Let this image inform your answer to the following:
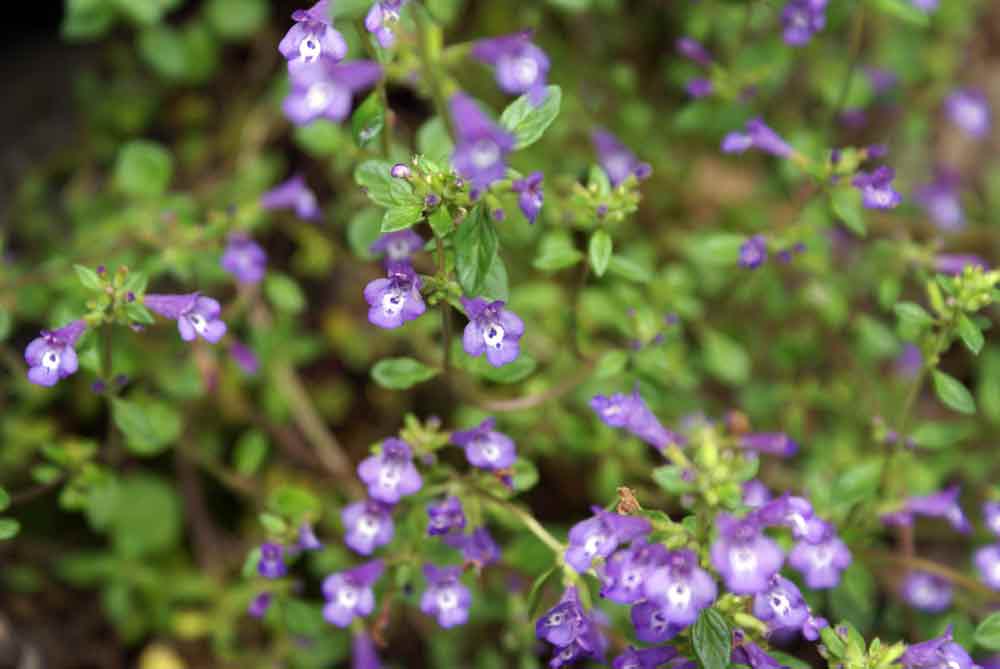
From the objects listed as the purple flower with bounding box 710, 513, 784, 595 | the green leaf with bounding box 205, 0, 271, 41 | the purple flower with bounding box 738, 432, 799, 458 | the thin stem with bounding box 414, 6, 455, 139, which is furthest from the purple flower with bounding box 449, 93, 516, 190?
the green leaf with bounding box 205, 0, 271, 41

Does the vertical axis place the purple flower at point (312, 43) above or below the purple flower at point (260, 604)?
above

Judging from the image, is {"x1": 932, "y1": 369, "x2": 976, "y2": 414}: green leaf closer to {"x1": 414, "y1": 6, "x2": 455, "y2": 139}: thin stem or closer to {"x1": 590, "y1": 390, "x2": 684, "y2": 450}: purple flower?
{"x1": 590, "y1": 390, "x2": 684, "y2": 450}: purple flower

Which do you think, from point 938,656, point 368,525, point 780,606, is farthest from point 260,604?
point 938,656

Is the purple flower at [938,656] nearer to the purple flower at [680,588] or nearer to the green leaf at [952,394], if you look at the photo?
the green leaf at [952,394]

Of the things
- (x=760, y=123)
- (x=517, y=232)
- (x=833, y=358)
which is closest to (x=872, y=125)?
(x=833, y=358)

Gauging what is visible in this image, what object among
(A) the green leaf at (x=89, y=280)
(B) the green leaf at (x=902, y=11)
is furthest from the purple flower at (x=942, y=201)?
(A) the green leaf at (x=89, y=280)
